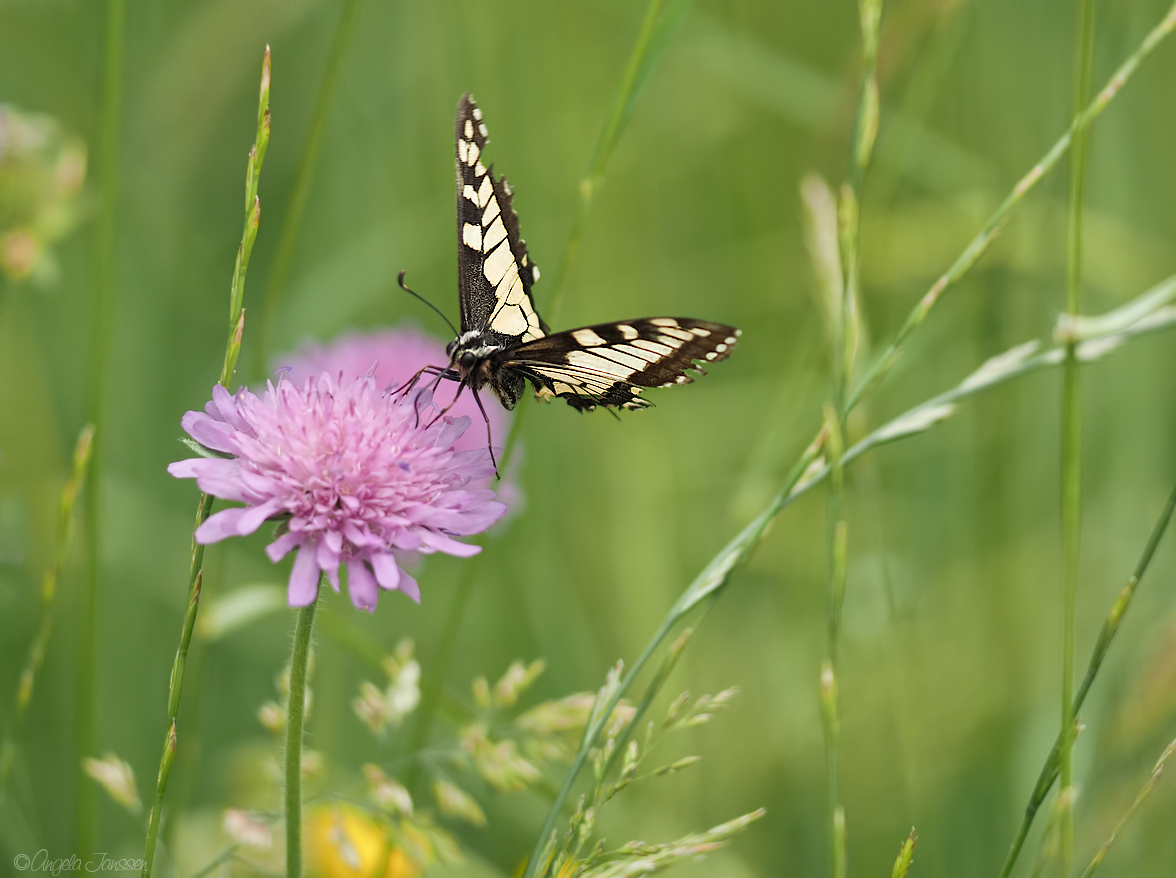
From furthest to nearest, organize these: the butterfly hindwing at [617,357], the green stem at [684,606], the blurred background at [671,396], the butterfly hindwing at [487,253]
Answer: the blurred background at [671,396], the butterfly hindwing at [487,253], the butterfly hindwing at [617,357], the green stem at [684,606]

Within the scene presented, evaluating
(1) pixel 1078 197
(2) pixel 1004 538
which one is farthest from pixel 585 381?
(2) pixel 1004 538

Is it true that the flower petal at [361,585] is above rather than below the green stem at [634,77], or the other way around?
below

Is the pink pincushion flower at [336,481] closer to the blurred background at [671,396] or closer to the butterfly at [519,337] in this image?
the butterfly at [519,337]

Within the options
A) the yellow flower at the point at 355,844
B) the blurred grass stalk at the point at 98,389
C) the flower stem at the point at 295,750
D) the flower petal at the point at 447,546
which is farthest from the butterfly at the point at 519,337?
the yellow flower at the point at 355,844

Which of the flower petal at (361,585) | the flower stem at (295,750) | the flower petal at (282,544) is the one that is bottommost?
the flower stem at (295,750)

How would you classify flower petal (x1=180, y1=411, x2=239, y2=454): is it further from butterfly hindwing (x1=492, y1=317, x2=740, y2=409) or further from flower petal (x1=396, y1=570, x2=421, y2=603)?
butterfly hindwing (x1=492, y1=317, x2=740, y2=409)

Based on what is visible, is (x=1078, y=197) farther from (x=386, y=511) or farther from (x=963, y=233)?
(x=963, y=233)

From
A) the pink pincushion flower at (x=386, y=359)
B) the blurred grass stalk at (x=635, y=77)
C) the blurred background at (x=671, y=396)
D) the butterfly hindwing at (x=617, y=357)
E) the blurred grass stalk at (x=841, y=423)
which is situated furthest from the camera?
the pink pincushion flower at (x=386, y=359)

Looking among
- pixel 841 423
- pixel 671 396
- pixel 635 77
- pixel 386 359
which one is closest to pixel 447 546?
pixel 841 423
